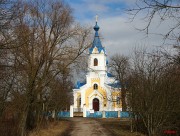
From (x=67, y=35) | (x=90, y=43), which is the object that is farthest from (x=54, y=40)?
(x=90, y=43)

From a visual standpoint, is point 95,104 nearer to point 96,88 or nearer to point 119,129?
point 96,88

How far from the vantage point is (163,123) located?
1781cm

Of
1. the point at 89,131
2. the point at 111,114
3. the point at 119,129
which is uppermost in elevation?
the point at 111,114

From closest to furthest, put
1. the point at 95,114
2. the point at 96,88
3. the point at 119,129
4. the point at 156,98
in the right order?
the point at 156,98, the point at 119,129, the point at 95,114, the point at 96,88

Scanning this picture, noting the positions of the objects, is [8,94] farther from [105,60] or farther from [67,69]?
[105,60]

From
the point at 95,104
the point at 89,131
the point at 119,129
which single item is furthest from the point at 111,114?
the point at 89,131

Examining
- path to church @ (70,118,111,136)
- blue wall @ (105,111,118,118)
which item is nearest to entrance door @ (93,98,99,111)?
blue wall @ (105,111,118,118)

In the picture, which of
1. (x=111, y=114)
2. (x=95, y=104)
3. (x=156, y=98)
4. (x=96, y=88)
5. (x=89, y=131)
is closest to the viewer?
(x=156, y=98)

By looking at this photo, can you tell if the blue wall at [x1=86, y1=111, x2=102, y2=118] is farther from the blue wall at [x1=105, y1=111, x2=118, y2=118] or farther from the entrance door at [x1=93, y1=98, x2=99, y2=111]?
the entrance door at [x1=93, y1=98, x2=99, y2=111]

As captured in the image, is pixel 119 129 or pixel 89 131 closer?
pixel 89 131

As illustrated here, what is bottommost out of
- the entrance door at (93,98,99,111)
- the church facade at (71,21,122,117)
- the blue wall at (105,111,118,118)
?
the blue wall at (105,111,118,118)

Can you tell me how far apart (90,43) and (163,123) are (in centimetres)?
984

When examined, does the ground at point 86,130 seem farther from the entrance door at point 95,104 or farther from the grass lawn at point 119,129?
the entrance door at point 95,104

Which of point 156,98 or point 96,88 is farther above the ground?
point 96,88
